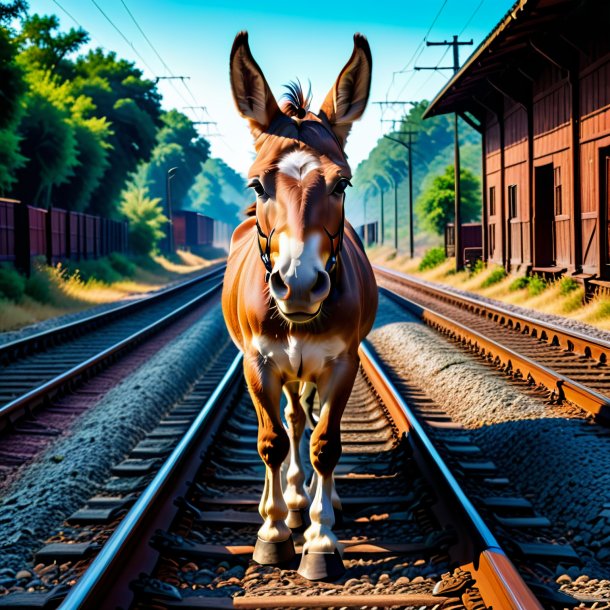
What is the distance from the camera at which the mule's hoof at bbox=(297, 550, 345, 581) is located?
4250 millimetres

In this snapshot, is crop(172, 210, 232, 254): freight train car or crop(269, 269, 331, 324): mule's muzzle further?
crop(172, 210, 232, 254): freight train car

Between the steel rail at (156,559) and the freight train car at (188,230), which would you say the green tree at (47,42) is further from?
the steel rail at (156,559)

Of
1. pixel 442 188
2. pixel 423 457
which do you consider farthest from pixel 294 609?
pixel 442 188

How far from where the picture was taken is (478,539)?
4.21 metres

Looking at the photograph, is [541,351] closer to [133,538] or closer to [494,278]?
[133,538]

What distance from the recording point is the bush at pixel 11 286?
815 inches

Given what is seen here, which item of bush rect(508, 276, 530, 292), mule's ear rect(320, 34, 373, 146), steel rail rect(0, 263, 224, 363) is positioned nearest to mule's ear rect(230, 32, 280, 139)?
mule's ear rect(320, 34, 373, 146)

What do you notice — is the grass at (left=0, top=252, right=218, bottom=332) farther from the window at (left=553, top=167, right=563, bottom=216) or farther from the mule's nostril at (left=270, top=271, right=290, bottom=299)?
the mule's nostril at (left=270, top=271, right=290, bottom=299)

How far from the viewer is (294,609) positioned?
385 cm

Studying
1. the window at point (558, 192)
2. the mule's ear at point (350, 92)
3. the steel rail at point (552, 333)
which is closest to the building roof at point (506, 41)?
the window at point (558, 192)

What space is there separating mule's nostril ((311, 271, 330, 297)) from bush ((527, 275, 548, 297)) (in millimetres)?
17695

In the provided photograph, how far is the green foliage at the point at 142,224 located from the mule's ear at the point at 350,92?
46.2 m

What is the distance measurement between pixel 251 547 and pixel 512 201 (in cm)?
2299

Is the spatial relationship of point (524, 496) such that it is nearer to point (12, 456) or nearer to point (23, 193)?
point (12, 456)
